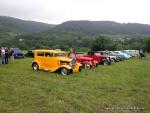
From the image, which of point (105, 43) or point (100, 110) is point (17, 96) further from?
point (105, 43)

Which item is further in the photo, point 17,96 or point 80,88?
point 80,88

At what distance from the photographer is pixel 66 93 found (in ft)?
33.6

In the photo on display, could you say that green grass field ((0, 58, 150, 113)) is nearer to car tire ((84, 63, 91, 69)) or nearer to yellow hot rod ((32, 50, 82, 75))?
yellow hot rod ((32, 50, 82, 75))

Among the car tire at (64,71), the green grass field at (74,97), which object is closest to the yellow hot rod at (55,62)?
the car tire at (64,71)

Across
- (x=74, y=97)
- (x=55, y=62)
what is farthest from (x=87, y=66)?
(x=74, y=97)

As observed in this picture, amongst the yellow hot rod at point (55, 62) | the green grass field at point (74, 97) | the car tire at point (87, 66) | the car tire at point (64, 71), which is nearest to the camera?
the green grass field at point (74, 97)

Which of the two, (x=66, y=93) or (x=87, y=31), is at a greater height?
(x=87, y=31)

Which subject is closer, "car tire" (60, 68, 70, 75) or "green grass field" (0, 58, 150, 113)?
"green grass field" (0, 58, 150, 113)

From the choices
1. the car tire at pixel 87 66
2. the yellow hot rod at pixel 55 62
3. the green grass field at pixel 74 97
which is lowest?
the green grass field at pixel 74 97

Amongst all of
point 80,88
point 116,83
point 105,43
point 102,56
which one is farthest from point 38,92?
point 105,43

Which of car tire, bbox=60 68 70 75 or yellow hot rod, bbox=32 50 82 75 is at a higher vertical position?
yellow hot rod, bbox=32 50 82 75

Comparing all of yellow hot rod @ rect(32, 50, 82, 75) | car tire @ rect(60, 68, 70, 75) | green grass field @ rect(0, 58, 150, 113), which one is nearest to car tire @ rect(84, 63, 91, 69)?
yellow hot rod @ rect(32, 50, 82, 75)

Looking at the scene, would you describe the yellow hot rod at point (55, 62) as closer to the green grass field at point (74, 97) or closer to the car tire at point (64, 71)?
the car tire at point (64, 71)

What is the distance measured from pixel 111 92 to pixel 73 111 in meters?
3.44
